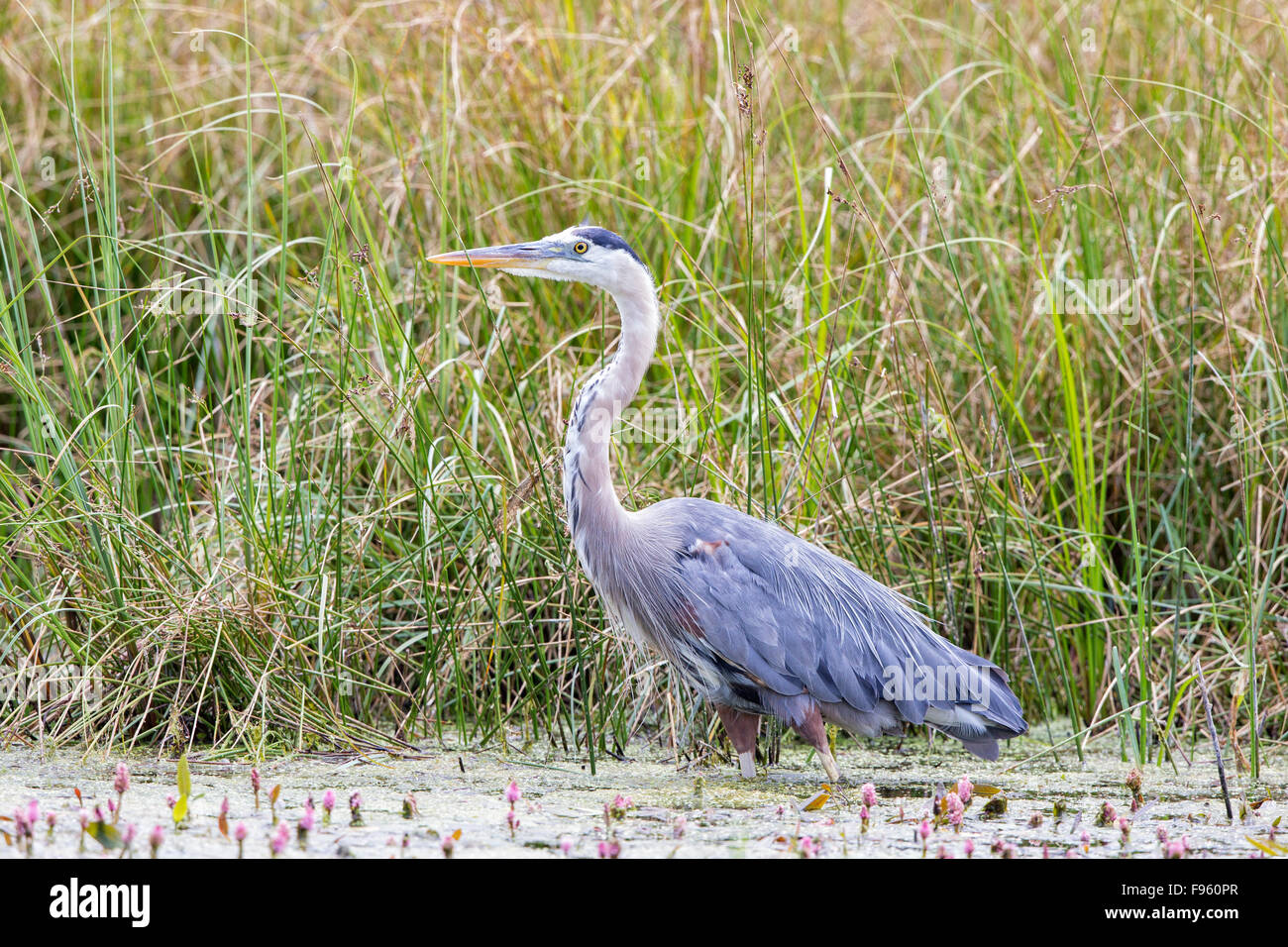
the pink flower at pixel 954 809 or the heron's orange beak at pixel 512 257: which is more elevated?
the heron's orange beak at pixel 512 257

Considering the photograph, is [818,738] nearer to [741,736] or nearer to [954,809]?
[741,736]

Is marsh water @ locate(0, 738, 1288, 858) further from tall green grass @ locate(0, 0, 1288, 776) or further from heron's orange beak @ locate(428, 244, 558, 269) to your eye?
heron's orange beak @ locate(428, 244, 558, 269)

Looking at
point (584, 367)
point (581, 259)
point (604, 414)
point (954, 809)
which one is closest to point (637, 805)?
point (954, 809)

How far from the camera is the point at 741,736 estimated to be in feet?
12.8

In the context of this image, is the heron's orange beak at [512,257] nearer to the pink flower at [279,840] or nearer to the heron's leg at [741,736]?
the heron's leg at [741,736]

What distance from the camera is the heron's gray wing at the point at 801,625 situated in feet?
12.4

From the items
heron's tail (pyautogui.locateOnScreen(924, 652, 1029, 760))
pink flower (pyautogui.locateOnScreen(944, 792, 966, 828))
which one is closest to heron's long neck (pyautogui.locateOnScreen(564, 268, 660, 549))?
heron's tail (pyautogui.locateOnScreen(924, 652, 1029, 760))

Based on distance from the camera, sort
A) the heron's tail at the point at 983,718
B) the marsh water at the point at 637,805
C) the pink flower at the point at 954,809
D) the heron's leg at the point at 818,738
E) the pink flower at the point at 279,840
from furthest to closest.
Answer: the heron's tail at the point at 983,718 < the heron's leg at the point at 818,738 < the pink flower at the point at 954,809 < the marsh water at the point at 637,805 < the pink flower at the point at 279,840

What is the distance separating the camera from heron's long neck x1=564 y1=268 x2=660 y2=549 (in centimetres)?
380

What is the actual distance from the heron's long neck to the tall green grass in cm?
12

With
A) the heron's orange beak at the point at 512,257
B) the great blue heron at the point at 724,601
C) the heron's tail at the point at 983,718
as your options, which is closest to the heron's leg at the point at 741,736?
the great blue heron at the point at 724,601

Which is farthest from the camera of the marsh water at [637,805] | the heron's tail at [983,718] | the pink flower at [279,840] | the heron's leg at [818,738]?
the heron's tail at [983,718]

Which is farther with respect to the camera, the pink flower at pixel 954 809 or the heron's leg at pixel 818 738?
the heron's leg at pixel 818 738

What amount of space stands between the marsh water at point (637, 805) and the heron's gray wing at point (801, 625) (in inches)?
10.0
